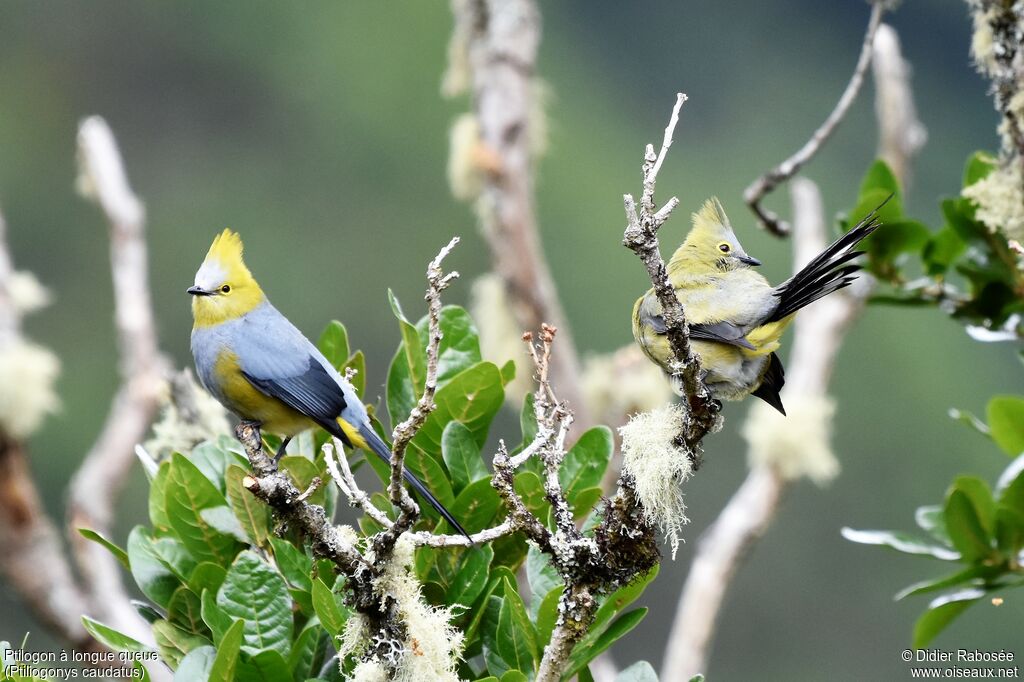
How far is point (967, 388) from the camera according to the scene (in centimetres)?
1545

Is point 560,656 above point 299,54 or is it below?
below

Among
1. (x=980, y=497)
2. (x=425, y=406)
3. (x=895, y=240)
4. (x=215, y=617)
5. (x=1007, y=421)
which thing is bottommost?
(x=215, y=617)

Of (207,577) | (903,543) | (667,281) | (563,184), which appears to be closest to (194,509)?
(207,577)

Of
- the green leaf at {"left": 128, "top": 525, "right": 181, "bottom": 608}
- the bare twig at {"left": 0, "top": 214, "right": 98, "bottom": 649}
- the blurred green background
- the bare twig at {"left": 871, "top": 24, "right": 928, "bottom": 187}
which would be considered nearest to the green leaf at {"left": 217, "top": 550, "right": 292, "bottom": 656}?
the green leaf at {"left": 128, "top": 525, "right": 181, "bottom": 608}

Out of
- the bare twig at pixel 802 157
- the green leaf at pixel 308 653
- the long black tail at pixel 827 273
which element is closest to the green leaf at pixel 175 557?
the green leaf at pixel 308 653

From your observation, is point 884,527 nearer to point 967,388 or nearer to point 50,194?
point 967,388

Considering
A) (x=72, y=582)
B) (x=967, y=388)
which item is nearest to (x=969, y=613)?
(x=967, y=388)

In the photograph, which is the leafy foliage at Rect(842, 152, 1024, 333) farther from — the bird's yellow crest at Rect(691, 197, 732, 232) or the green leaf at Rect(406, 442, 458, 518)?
the green leaf at Rect(406, 442, 458, 518)

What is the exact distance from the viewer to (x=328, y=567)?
2.66 meters

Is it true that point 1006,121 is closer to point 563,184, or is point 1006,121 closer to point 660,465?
point 660,465

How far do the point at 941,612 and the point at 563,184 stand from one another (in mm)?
13562

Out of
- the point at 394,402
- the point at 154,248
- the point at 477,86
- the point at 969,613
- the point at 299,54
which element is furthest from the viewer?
the point at 299,54

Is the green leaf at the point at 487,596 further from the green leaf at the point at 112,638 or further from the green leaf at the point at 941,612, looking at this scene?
the green leaf at the point at 941,612

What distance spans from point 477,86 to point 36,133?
48.1ft
